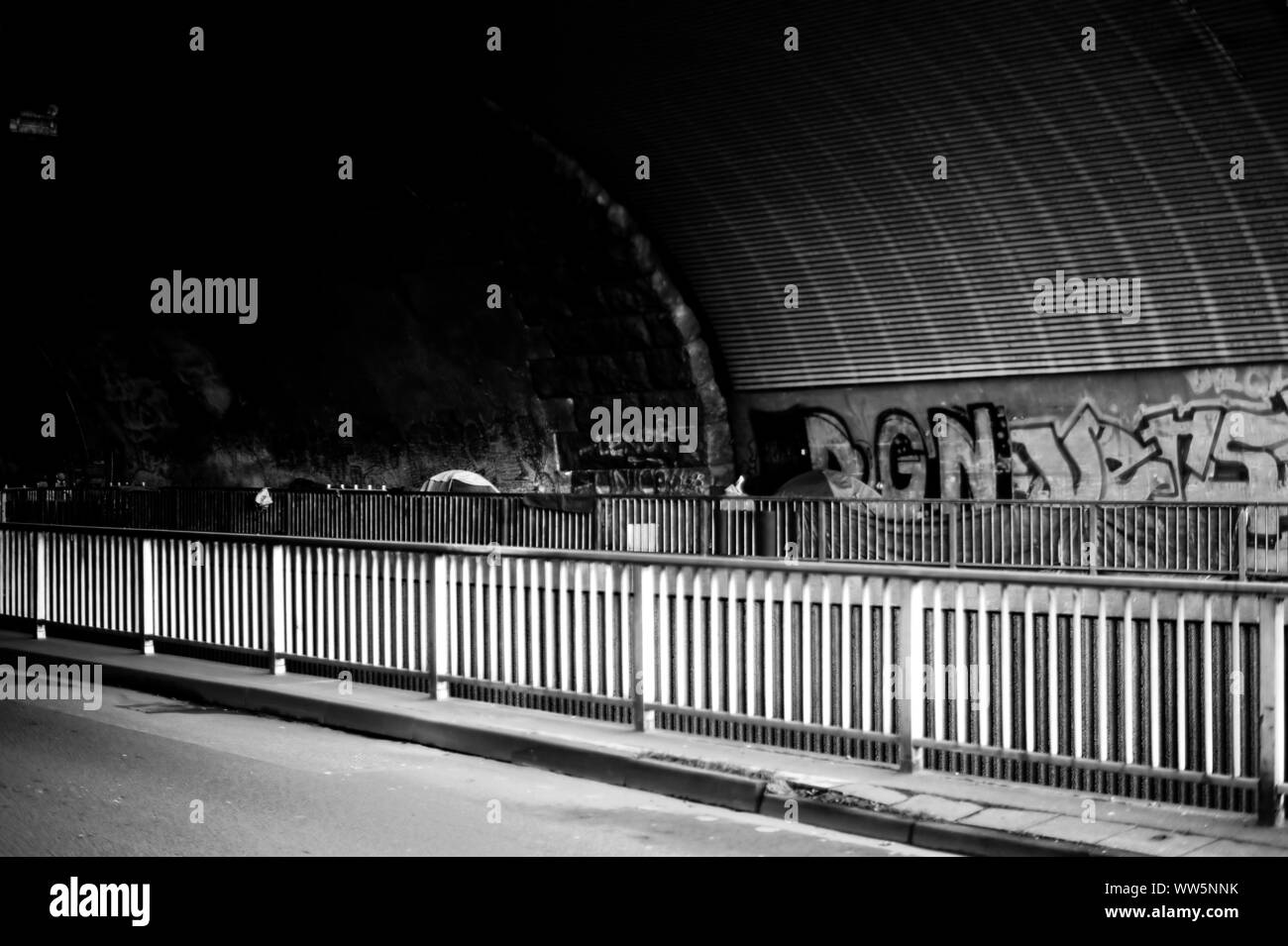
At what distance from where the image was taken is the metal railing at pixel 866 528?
1511 cm

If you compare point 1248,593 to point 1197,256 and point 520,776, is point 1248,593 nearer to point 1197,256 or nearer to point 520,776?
point 520,776

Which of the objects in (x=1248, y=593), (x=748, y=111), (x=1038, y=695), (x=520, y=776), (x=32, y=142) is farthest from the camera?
(x=32, y=142)

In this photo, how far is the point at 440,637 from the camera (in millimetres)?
9867

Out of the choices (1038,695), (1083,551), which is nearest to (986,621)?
(1038,695)

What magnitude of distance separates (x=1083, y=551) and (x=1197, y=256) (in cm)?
446

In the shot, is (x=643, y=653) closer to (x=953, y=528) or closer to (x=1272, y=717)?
(x=1272, y=717)

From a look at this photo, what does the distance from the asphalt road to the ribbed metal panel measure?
11875mm

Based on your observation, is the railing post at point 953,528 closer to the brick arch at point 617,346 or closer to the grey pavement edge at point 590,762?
the brick arch at point 617,346

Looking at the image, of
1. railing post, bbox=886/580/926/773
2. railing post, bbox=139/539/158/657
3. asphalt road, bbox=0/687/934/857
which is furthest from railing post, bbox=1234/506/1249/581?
railing post, bbox=139/539/158/657

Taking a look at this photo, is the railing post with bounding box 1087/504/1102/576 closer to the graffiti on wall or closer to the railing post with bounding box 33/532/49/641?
the graffiti on wall

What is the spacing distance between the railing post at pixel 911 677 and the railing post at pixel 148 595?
7.22 meters

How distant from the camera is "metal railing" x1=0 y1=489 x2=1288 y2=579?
595 inches

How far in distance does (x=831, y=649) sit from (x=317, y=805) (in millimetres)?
2871

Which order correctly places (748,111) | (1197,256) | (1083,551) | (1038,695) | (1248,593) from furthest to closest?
(748,111) < (1197,256) < (1083,551) < (1038,695) < (1248,593)
